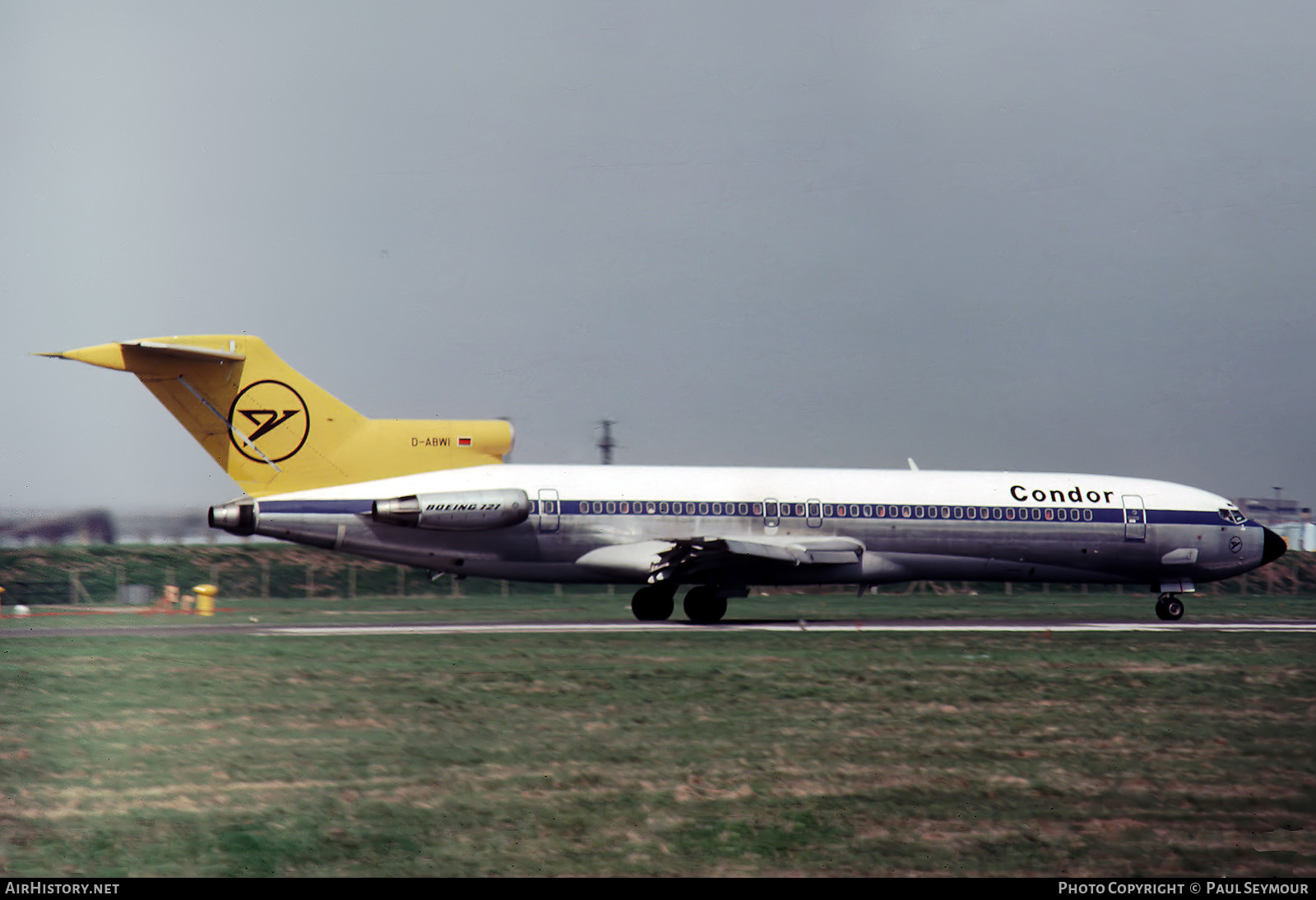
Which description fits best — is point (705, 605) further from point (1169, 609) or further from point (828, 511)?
point (1169, 609)

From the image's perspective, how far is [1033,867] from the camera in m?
7.86

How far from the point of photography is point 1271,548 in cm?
3244

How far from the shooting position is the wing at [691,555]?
2700 cm

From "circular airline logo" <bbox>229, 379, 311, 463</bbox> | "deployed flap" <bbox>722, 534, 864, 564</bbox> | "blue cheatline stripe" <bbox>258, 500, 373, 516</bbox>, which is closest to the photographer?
"blue cheatline stripe" <bbox>258, 500, 373, 516</bbox>

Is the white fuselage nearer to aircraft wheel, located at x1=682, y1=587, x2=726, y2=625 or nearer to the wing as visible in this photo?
the wing

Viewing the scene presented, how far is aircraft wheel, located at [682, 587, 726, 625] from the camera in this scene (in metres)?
28.1

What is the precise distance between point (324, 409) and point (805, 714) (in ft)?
55.3

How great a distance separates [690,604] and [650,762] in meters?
17.1

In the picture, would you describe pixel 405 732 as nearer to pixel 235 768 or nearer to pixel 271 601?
pixel 235 768

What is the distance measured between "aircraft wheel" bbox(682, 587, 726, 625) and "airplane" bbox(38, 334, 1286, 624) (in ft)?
0.12

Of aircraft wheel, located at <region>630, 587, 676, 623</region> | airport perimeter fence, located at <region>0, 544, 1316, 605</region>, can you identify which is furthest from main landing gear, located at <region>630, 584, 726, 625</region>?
airport perimeter fence, located at <region>0, 544, 1316, 605</region>

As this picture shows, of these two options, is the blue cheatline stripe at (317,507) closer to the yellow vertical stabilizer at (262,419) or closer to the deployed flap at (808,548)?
the yellow vertical stabilizer at (262,419)

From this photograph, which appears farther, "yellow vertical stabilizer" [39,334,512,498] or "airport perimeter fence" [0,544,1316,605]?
"airport perimeter fence" [0,544,1316,605]

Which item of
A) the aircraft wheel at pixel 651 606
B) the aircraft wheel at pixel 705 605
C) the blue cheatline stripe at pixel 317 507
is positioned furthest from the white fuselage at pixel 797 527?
the aircraft wheel at pixel 651 606
